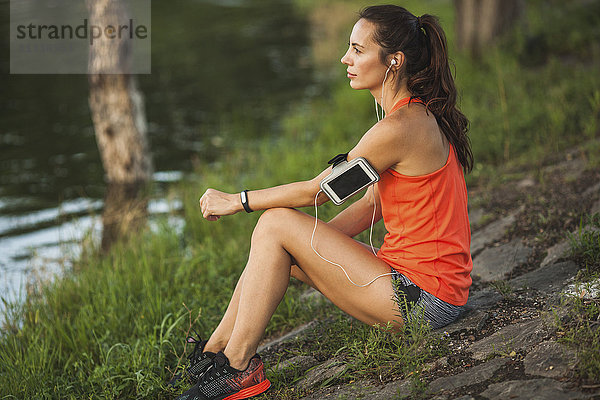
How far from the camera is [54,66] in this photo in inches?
475

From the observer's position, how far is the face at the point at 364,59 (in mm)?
2848

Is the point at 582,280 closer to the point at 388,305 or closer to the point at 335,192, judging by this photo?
the point at 388,305

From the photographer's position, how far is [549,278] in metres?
3.22

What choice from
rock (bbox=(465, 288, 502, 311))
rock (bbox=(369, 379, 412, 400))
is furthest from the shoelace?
rock (bbox=(465, 288, 502, 311))

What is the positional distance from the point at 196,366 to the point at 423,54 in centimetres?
176

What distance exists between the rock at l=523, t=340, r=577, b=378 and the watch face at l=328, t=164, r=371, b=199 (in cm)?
94

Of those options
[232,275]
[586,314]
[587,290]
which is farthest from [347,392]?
[232,275]

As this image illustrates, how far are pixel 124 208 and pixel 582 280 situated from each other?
4.58 m

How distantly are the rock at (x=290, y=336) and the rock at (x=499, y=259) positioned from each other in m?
0.98

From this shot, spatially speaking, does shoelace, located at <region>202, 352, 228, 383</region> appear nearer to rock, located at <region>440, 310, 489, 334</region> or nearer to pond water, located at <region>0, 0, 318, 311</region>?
rock, located at <region>440, 310, 489, 334</region>

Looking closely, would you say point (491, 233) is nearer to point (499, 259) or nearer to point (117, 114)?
point (499, 259)

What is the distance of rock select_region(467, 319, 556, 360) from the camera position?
2631mm

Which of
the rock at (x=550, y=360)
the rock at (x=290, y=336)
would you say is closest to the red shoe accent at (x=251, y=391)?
the rock at (x=290, y=336)

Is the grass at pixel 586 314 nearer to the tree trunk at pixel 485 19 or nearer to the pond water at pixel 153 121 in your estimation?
the pond water at pixel 153 121
